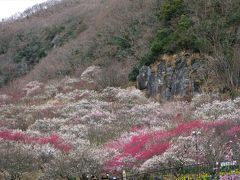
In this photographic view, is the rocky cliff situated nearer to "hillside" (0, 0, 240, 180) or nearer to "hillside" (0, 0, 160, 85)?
"hillside" (0, 0, 240, 180)

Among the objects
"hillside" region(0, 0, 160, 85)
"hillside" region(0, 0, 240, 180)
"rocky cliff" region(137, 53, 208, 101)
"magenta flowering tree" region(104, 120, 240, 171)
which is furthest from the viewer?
"hillside" region(0, 0, 160, 85)

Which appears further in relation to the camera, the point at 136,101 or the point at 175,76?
the point at 136,101

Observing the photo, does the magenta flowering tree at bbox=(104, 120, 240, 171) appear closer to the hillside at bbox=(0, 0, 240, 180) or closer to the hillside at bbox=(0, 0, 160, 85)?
the hillside at bbox=(0, 0, 240, 180)

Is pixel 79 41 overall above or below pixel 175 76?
above

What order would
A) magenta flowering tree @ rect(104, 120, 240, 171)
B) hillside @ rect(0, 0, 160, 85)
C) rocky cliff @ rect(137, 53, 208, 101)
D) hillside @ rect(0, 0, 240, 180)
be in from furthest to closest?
hillside @ rect(0, 0, 160, 85) < rocky cliff @ rect(137, 53, 208, 101) < hillside @ rect(0, 0, 240, 180) < magenta flowering tree @ rect(104, 120, 240, 171)

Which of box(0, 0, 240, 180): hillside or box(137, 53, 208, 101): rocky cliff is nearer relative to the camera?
box(0, 0, 240, 180): hillside

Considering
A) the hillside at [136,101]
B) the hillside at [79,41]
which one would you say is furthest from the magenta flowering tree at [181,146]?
the hillside at [79,41]

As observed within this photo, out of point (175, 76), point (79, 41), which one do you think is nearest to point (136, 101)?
point (175, 76)

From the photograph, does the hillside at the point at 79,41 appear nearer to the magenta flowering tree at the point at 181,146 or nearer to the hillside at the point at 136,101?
the hillside at the point at 136,101

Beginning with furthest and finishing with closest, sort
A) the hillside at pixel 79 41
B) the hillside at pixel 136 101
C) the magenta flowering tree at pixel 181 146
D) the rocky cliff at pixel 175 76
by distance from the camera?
the hillside at pixel 79 41 → the rocky cliff at pixel 175 76 → the hillside at pixel 136 101 → the magenta flowering tree at pixel 181 146

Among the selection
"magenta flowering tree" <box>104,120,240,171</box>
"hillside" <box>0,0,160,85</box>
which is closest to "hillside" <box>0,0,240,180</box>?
"magenta flowering tree" <box>104,120,240,171</box>

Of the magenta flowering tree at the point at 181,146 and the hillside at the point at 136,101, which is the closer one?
the magenta flowering tree at the point at 181,146

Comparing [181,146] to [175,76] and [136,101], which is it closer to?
[175,76]

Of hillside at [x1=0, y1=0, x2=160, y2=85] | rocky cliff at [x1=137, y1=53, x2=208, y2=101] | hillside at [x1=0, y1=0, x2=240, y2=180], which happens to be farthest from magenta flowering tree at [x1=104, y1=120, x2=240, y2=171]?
hillside at [x1=0, y1=0, x2=160, y2=85]
